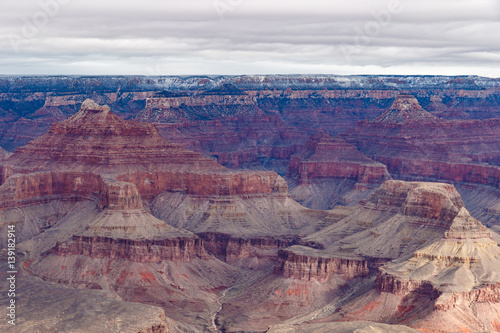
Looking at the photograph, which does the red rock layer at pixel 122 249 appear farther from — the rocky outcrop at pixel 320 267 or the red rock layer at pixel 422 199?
the red rock layer at pixel 422 199

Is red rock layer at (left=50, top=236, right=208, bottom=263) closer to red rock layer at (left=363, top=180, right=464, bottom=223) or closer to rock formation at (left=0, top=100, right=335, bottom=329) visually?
rock formation at (left=0, top=100, right=335, bottom=329)

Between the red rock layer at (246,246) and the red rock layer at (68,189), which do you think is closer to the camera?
the red rock layer at (68,189)

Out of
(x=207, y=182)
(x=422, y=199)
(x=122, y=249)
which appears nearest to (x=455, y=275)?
(x=422, y=199)

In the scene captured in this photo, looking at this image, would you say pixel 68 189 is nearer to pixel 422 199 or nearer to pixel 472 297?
pixel 422 199


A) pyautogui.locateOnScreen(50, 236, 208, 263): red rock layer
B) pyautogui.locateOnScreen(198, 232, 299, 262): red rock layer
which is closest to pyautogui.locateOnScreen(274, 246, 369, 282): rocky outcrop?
pyautogui.locateOnScreen(198, 232, 299, 262): red rock layer

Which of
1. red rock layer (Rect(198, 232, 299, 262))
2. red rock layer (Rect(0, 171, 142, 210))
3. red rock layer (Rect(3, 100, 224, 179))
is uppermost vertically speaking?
red rock layer (Rect(3, 100, 224, 179))

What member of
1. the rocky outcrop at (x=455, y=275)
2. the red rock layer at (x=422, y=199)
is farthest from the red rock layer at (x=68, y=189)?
the rocky outcrop at (x=455, y=275)
